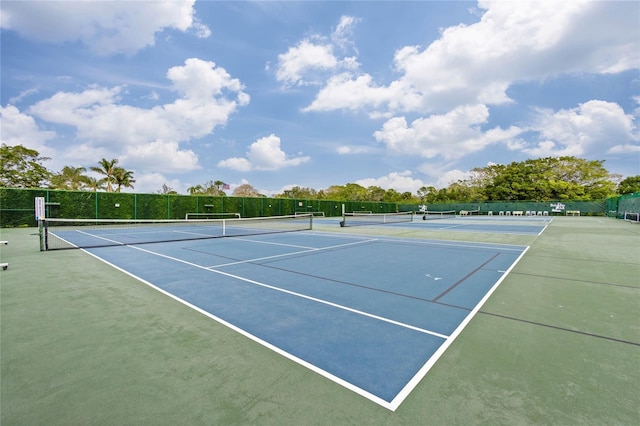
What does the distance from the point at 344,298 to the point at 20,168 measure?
51283 millimetres

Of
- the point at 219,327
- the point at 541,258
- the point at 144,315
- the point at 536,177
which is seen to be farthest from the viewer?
the point at 536,177

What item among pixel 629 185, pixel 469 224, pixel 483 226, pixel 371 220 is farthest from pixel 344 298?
pixel 629 185

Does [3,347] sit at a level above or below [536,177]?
below

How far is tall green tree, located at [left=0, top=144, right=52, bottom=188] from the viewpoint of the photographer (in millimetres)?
36156

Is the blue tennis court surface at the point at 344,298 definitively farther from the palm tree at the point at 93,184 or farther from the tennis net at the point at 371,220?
the palm tree at the point at 93,184

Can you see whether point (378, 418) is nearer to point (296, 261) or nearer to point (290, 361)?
point (290, 361)

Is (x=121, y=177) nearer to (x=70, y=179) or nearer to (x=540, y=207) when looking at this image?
(x=70, y=179)

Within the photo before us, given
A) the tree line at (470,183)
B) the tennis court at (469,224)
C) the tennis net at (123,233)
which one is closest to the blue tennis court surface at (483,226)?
the tennis court at (469,224)

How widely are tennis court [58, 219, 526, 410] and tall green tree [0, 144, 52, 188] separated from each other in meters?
41.2

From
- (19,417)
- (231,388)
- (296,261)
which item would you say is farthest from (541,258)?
(19,417)

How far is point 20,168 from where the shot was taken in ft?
124

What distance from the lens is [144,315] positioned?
4242 mm

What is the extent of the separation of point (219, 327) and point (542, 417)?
3.38 metres

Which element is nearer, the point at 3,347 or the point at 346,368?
the point at 346,368
